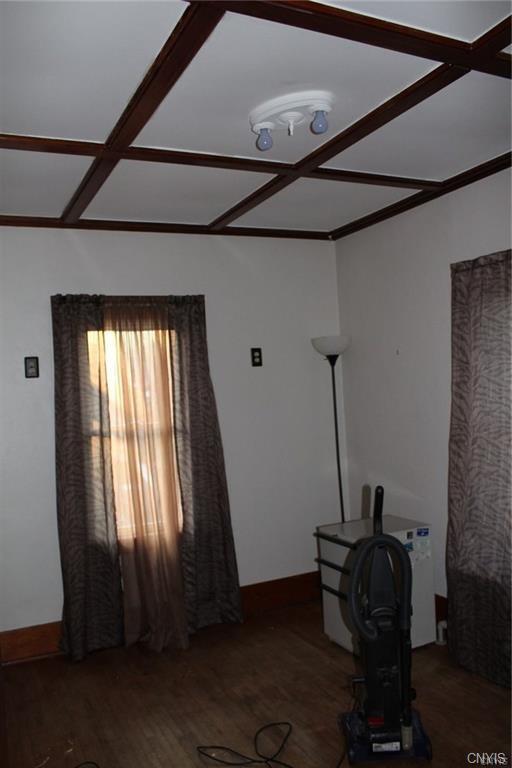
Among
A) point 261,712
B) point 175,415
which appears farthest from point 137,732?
point 175,415

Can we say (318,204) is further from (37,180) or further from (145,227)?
(37,180)

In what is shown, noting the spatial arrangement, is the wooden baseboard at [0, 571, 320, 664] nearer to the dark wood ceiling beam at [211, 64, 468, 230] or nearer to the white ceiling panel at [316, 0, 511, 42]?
the dark wood ceiling beam at [211, 64, 468, 230]

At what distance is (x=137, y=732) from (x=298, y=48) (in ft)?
9.94

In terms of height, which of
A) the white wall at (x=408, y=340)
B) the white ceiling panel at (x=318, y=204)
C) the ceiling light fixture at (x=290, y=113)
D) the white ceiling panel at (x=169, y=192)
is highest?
the white ceiling panel at (x=318, y=204)

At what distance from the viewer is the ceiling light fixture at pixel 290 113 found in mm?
2439

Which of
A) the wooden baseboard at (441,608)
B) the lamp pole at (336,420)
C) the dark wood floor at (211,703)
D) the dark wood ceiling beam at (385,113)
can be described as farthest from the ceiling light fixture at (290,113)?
the wooden baseboard at (441,608)

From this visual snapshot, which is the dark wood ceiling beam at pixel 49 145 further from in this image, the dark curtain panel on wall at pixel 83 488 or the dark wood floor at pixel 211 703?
the dark wood floor at pixel 211 703

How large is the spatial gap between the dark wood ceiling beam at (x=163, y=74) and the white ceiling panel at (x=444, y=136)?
1.00 m

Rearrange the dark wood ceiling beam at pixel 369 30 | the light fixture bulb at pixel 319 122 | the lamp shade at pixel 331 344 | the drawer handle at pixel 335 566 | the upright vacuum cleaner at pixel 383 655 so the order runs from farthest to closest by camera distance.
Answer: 1. the lamp shade at pixel 331 344
2. the drawer handle at pixel 335 566
3. the upright vacuum cleaner at pixel 383 655
4. the light fixture bulb at pixel 319 122
5. the dark wood ceiling beam at pixel 369 30

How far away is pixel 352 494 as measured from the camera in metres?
4.93

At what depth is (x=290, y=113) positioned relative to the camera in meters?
2.52

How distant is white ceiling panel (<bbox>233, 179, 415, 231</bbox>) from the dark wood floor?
2.69 metres

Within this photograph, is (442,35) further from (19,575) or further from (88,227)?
(19,575)

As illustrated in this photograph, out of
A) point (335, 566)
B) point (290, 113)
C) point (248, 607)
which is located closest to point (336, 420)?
point (335, 566)
